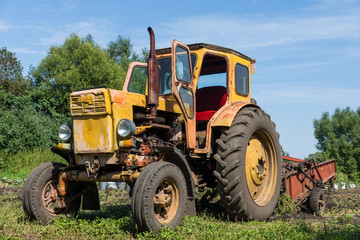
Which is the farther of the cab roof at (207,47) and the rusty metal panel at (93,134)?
the cab roof at (207,47)

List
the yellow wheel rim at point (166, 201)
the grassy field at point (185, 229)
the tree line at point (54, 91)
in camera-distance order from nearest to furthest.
→ the grassy field at point (185, 229) → the yellow wheel rim at point (166, 201) → the tree line at point (54, 91)

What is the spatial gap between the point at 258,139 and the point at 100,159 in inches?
131

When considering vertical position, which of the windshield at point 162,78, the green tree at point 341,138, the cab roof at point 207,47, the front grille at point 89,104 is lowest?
the green tree at point 341,138

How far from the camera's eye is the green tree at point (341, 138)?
39156mm

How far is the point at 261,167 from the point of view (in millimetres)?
7730

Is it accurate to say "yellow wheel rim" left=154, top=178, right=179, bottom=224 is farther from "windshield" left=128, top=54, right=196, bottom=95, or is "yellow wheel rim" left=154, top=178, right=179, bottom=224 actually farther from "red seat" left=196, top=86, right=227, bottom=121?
"red seat" left=196, top=86, right=227, bottom=121

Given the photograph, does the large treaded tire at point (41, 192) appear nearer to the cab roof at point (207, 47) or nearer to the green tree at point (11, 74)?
the cab roof at point (207, 47)

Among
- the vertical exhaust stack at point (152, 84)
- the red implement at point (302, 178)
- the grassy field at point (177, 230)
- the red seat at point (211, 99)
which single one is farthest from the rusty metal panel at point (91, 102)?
the red implement at point (302, 178)

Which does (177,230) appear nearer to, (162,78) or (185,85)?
(185,85)

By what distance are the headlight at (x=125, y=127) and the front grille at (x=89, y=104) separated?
316 millimetres

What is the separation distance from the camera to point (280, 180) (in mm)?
8016

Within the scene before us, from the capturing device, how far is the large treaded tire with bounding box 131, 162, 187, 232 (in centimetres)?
524

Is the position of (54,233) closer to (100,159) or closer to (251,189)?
(100,159)

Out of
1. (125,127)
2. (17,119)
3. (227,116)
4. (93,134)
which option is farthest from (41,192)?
(17,119)
